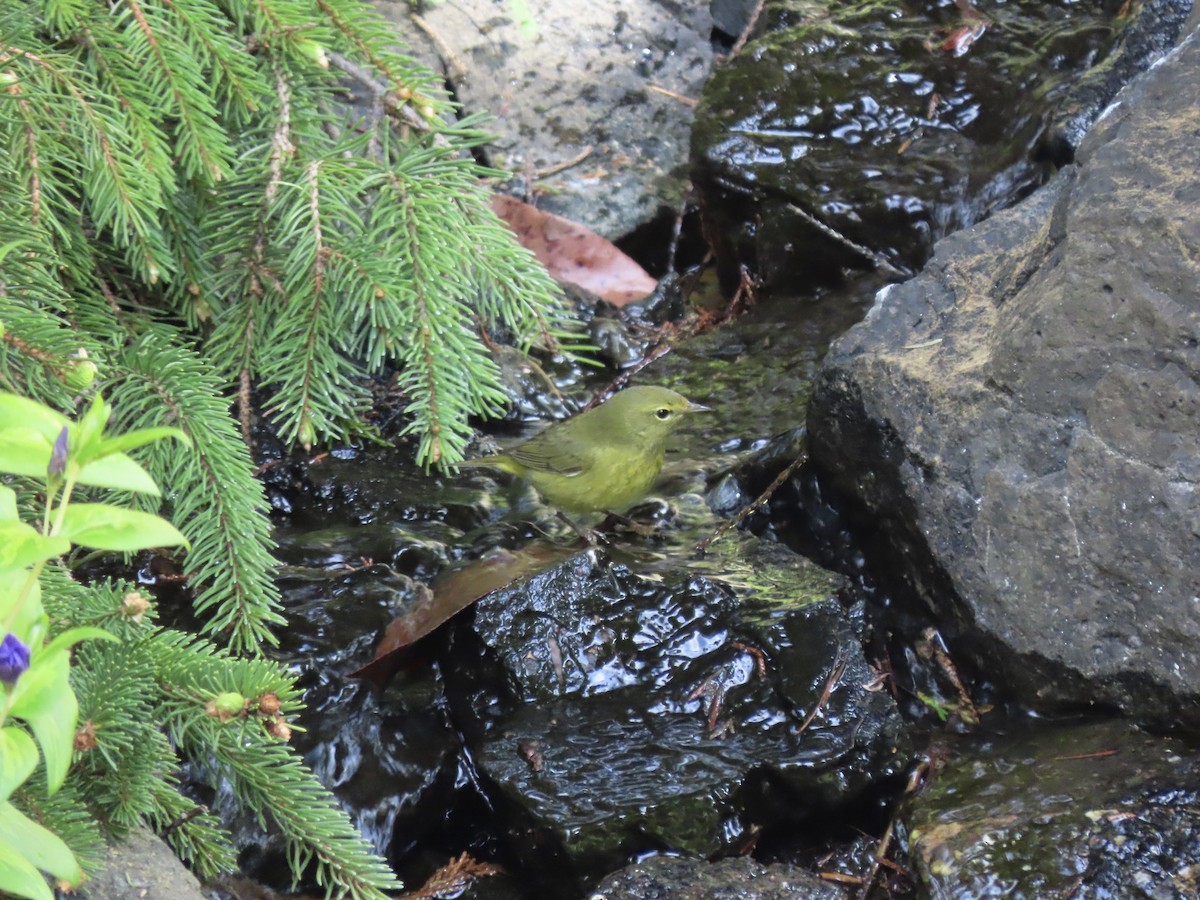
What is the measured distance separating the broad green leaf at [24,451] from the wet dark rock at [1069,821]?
2.41 metres

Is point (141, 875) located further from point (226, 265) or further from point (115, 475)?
point (226, 265)

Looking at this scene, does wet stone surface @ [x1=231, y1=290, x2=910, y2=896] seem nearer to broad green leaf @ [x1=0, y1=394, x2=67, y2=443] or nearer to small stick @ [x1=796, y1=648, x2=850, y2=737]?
small stick @ [x1=796, y1=648, x2=850, y2=737]

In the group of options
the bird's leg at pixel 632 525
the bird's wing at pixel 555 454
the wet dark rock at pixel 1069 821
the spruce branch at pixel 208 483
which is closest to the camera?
the wet dark rock at pixel 1069 821

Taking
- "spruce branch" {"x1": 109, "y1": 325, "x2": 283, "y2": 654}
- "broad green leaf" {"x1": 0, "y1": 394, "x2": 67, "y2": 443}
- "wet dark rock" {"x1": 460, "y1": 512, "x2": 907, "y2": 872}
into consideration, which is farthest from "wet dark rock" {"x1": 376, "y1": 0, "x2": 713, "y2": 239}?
"broad green leaf" {"x1": 0, "y1": 394, "x2": 67, "y2": 443}

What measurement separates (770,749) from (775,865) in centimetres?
50

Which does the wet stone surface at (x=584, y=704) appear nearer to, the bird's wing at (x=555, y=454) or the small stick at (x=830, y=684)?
the small stick at (x=830, y=684)

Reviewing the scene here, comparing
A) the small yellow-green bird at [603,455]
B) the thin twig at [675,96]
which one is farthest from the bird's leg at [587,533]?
the thin twig at [675,96]

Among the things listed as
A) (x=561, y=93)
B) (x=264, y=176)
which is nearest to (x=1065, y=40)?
(x=561, y=93)

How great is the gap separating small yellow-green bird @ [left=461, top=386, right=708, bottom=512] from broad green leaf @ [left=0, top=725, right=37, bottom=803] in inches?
141

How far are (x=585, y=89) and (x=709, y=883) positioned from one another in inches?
227

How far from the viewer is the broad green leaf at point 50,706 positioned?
1477 millimetres

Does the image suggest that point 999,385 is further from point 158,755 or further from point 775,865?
point 158,755

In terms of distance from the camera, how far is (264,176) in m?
3.74

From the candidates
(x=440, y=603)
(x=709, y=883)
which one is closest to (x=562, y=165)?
(x=440, y=603)
